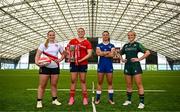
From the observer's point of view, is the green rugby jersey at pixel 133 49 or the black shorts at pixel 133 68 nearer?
the black shorts at pixel 133 68

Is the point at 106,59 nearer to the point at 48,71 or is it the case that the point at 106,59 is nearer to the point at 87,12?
the point at 48,71

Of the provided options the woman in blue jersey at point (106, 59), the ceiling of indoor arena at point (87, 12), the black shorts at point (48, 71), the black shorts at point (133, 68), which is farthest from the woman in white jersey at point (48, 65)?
the ceiling of indoor arena at point (87, 12)

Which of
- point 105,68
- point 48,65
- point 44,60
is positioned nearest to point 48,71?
point 48,65

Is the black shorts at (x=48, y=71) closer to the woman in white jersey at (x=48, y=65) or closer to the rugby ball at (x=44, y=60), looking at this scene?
the woman in white jersey at (x=48, y=65)

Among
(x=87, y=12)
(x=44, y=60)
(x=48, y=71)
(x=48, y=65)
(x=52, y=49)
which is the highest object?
(x=87, y=12)

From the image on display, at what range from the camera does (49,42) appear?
6938mm

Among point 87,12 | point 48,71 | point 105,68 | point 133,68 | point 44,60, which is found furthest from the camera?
point 87,12

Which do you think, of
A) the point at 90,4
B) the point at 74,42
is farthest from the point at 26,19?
the point at 74,42

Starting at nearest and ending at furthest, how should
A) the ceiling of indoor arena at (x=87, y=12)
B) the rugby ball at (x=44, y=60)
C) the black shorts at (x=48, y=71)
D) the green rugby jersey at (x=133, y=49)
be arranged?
1. the rugby ball at (x=44, y=60)
2. the black shorts at (x=48, y=71)
3. the green rugby jersey at (x=133, y=49)
4. the ceiling of indoor arena at (x=87, y=12)

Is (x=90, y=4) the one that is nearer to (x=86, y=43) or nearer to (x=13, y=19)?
(x=13, y=19)

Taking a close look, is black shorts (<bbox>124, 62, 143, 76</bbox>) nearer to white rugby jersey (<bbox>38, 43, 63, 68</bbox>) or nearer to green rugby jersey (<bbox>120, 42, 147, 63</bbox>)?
green rugby jersey (<bbox>120, 42, 147, 63</bbox>)

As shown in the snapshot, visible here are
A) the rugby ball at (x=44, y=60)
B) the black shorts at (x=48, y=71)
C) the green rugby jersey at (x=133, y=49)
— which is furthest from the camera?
the green rugby jersey at (x=133, y=49)

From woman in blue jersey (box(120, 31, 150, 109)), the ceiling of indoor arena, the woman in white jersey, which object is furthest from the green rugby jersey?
the ceiling of indoor arena

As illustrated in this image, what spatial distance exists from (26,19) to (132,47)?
39.2 metres
